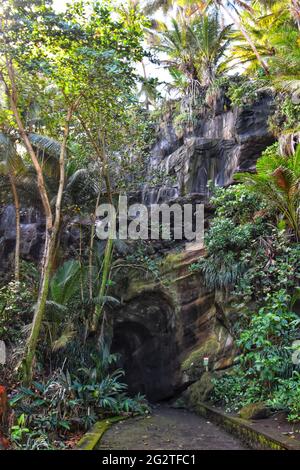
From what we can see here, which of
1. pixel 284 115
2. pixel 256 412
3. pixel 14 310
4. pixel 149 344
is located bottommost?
pixel 149 344

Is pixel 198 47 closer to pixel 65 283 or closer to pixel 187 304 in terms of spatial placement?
pixel 187 304

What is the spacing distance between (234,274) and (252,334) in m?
2.12

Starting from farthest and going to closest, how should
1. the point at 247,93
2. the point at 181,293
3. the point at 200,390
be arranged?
1. the point at 247,93
2. the point at 181,293
3. the point at 200,390

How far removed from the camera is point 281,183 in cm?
861

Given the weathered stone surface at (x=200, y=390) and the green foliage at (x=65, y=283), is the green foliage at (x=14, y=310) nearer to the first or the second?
the green foliage at (x=65, y=283)

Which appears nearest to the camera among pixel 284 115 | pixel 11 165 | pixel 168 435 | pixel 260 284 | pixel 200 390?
pixel 168 435

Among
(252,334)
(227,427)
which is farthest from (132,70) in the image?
(227,427)

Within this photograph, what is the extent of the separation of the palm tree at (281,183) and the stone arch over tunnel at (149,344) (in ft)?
12.4

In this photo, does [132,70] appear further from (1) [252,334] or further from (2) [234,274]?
(1) [252,334]

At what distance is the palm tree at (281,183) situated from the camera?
860cm

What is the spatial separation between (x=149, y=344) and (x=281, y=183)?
19.1ft

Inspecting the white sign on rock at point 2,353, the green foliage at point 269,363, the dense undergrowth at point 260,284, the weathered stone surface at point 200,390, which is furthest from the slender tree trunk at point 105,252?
the green foliage at point 269,363

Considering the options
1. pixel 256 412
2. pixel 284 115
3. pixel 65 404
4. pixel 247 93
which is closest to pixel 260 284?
pixel 256 412

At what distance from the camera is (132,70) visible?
307 inches
